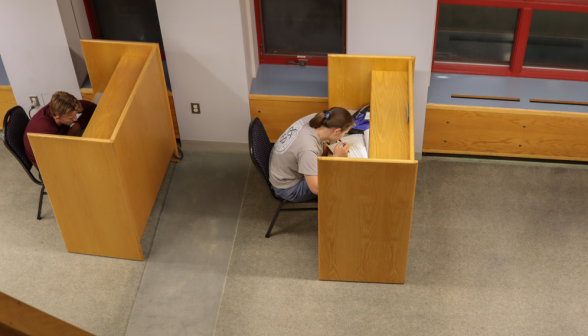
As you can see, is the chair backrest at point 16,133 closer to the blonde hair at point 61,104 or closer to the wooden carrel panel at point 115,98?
the blonde hair at point 61,104

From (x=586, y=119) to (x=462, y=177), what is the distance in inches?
39.0

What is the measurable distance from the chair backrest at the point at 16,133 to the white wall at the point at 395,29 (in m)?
2.33

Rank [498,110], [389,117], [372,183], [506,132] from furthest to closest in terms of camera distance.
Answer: [506,132] → [498,110] → [389,117] → [372,183]

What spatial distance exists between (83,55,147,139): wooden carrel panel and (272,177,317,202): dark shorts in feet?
3.71

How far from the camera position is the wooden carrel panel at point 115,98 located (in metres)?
3.52

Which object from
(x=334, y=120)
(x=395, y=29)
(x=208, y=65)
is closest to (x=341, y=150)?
(x=334, y=120)

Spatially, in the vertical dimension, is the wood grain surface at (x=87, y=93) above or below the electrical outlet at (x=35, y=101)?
above

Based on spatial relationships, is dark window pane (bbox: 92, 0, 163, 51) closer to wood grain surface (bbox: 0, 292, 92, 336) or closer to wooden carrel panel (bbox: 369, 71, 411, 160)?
wooden carrel panel (bbox: 369, 71, 411, 160)

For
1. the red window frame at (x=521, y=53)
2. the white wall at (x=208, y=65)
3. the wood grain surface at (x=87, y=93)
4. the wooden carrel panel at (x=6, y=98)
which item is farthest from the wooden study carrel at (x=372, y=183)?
the wooden carrel panel at (x=6, y=98)

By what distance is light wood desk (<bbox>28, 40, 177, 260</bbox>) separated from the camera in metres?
3.37

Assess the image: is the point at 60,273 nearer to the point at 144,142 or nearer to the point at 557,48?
the point at 144,142

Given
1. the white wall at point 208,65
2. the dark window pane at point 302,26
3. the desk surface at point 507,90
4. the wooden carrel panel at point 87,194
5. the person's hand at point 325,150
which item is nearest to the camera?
the wooden carrel panel at point 87,194

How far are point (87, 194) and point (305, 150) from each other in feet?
4.59

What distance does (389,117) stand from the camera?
363 centimetres
